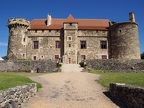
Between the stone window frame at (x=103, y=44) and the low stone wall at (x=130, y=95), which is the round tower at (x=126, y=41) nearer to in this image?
the stone window frame at (x=103, y=44)

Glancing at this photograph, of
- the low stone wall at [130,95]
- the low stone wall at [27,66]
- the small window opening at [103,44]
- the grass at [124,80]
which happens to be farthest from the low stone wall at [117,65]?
the low stone wall at [130,95]

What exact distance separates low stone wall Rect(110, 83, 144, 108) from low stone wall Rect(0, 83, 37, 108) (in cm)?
499

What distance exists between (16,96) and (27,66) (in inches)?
750

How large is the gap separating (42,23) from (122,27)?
17.2 meters

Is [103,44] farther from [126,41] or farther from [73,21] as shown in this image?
[73,21]

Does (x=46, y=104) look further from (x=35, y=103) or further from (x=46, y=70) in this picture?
(x=46, y=70)

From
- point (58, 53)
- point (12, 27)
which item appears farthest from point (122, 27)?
point (12, 27)

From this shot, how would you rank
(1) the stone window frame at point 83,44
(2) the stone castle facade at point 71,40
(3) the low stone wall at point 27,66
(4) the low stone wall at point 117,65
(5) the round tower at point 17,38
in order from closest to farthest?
(4) the low stone wall at point 117,65
(3) the low stone wall at point 27,66
(2) the stone castle facade at point 71,40
(5) the round tower at point 17,38
(1) the stone window frame at point 83,44

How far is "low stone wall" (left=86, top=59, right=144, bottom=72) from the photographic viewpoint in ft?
82.5

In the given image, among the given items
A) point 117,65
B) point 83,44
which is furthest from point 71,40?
point 117,65

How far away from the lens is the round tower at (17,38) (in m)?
31.4

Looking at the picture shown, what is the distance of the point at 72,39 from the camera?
106 feet

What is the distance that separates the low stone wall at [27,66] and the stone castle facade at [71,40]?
17.4 ft

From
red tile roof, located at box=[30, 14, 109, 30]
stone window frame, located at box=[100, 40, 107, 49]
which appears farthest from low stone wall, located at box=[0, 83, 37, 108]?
stone window frame, located at box=[100, 40, 107, 49]
